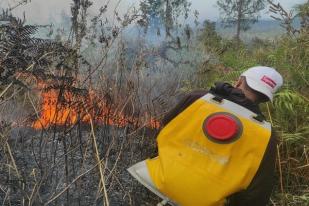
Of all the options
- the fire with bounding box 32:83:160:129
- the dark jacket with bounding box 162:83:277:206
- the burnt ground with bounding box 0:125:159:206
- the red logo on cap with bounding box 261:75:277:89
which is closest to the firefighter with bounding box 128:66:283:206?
the dark jacket with bounding box 162:83:277:206

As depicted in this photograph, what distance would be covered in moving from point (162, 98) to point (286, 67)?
4.69ft

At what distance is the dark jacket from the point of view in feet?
10.9

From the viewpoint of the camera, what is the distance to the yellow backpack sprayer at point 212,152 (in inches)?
127

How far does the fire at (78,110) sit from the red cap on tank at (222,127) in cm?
110

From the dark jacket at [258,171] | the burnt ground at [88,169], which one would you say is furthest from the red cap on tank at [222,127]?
the burnt ground at [88,169]

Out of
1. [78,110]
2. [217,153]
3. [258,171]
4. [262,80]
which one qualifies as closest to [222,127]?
[217,153]

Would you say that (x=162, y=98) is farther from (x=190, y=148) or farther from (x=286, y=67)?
(x=190, y=148)

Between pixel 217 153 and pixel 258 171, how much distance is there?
0.88 feet

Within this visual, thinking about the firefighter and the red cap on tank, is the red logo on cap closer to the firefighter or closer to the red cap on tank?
the firefighter

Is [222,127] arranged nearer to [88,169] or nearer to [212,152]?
[212,152]

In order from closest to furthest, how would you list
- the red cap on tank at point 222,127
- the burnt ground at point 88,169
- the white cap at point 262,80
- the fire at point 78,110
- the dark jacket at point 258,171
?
the red cap on tank at point 222,127
the dark jacket at point 258,171
the white cap at point 262,80
the fire at point 78,110
the burnt ground at point 88,169

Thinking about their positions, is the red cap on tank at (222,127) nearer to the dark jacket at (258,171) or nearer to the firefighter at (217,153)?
the firefighter at (217,153)

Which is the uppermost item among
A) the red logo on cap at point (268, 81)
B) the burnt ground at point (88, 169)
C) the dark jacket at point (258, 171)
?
the red logo on cap at point (268, 81)

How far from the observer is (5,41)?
3.15m
